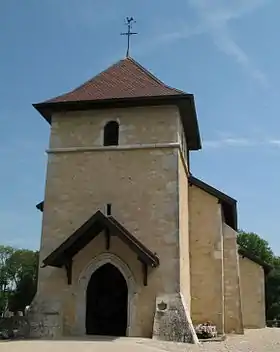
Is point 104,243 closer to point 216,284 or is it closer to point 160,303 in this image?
point 160,303

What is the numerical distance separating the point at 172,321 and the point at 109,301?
2916 millimetres

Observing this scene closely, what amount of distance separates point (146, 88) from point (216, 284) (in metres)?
7.99

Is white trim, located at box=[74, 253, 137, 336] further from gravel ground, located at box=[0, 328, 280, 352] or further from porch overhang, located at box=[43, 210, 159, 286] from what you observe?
gravel ground, located at box=[0, 328, 280, 352]

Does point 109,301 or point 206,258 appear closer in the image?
point 109,301

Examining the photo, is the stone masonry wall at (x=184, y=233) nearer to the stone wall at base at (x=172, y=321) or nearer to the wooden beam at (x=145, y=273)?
the stone wall at base at (x=172, y=321)

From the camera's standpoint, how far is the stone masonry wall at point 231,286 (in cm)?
1938

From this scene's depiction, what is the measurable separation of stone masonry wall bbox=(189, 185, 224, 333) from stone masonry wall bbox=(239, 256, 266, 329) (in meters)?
6.19

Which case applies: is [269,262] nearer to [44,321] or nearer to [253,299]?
[253,299]

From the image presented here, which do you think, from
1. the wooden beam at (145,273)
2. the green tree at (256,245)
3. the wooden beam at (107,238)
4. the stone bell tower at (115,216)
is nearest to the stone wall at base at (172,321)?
the stone bell tower at (115,216)

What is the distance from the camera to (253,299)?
80.5 ft

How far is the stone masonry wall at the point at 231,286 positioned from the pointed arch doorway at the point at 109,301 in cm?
490

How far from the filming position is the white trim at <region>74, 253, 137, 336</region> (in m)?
15.6

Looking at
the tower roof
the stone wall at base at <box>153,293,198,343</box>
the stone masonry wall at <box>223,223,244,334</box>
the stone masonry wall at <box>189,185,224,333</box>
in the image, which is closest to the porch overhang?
the stone wall at base at <box>153,293,198,343</box>

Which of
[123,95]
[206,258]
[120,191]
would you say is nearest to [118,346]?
[120,191]
